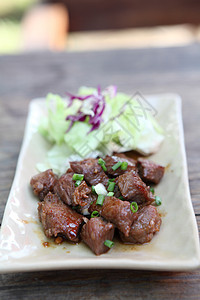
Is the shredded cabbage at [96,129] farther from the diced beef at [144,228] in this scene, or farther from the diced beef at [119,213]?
the diced beef at [144,228]

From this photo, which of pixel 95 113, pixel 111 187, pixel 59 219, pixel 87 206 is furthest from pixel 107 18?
pixel 59 219

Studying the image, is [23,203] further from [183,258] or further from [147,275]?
[183,258]

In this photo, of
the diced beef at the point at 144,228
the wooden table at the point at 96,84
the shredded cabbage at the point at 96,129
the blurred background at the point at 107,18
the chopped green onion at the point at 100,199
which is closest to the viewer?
the wooden table at the point at 96,84

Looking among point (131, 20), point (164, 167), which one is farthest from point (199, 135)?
point (131, 20)

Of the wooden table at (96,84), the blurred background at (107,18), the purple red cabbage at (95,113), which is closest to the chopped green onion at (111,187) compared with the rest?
the wooden table at (96,84)

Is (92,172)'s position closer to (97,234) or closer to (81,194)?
(81,194)

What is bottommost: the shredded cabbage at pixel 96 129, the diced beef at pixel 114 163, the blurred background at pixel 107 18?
the diced beef at pixel 114 163
